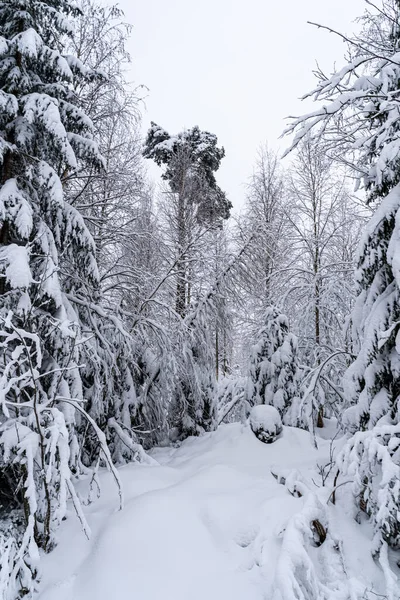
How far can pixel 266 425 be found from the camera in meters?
6.71

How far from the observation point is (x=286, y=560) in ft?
9.61

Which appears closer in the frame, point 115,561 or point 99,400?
point 115,561

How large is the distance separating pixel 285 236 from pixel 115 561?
8146mm

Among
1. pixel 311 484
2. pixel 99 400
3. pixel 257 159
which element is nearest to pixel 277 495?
pixel 311 484

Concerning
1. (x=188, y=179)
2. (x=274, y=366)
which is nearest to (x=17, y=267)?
(x=274, y=366)

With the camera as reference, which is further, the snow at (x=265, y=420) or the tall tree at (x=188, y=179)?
the tall tree at (x=188, y=179)

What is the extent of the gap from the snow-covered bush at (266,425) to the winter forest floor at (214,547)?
1.69 m

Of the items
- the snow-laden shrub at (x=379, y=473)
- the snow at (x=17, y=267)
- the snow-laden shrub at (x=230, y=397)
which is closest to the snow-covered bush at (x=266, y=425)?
the snow-laden shrub at (x=379, y=473)

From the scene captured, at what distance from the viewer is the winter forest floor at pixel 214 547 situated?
3.00 metres

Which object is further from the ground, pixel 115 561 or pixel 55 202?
pixel 55 202

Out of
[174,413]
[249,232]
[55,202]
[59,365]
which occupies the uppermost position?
[249,232]

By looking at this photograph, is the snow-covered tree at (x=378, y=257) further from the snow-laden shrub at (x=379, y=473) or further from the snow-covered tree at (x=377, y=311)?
the snow-laden shrub at (x=379, y=473)

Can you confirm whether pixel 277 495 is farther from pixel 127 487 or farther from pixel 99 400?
pixel 99 400

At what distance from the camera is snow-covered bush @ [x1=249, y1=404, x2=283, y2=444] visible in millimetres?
6688
